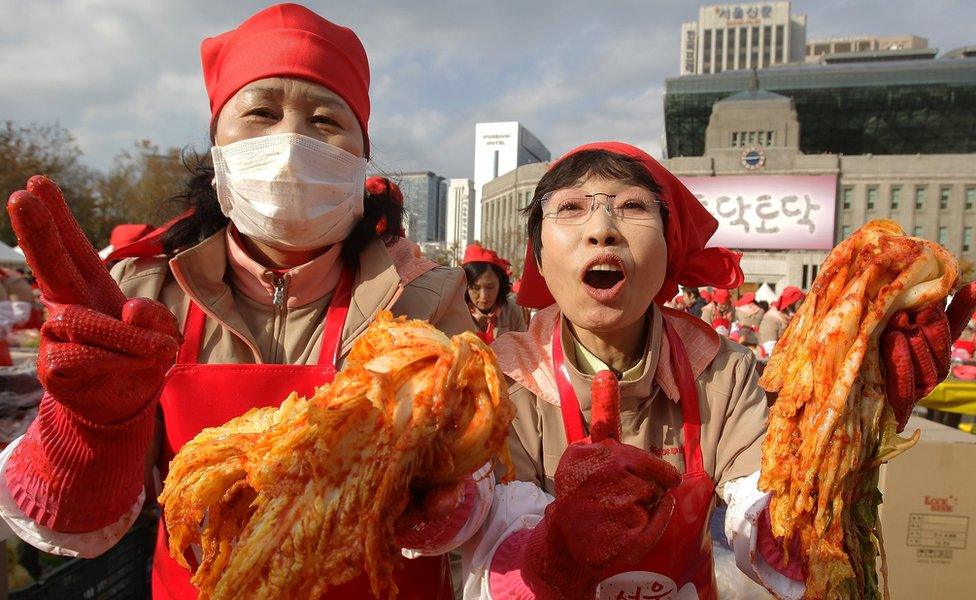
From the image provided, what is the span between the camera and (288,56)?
168cm

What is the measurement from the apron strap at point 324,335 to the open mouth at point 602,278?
72 centimetres

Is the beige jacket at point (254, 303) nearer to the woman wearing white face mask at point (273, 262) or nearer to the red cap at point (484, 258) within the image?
the woman wearing white face mask at point (273, 262)

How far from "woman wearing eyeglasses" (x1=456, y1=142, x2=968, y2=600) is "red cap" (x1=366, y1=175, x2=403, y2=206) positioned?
1.74 feet

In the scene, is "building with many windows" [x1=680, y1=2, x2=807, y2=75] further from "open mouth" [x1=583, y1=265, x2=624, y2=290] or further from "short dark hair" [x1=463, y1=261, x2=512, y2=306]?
"open mouth" [x1=583, y1=265, x2=624, y2=290]

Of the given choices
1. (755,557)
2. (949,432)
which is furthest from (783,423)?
(949,432)

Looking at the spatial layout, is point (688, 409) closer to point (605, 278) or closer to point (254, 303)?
point (605, 278)

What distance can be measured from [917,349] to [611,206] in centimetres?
84

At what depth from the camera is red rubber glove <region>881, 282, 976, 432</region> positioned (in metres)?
1.30

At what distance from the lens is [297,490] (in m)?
1.13

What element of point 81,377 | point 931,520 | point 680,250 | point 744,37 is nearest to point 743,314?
point 931,520

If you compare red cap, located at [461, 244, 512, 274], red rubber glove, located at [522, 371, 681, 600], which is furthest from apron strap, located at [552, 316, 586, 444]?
red cap, located at [461, 244, 512, 274]

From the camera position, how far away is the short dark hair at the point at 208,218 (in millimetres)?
1868

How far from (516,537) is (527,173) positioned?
6144cm

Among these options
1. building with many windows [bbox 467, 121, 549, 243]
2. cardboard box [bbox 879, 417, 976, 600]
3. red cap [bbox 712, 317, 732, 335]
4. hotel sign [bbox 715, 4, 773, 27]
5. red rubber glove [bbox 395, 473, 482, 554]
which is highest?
hotel sign [bbox 715, 4, 773, 27]
